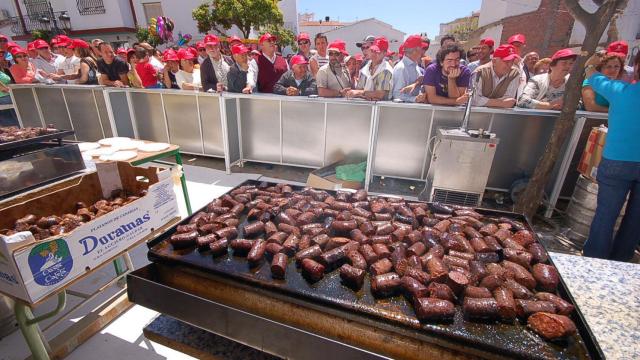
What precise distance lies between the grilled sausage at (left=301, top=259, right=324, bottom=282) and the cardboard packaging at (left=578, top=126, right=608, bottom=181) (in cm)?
397

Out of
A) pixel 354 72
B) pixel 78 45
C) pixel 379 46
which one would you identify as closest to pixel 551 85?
pixel 379 46

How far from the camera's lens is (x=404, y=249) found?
1539 mm

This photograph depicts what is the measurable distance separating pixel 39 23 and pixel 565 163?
40925 millimetres

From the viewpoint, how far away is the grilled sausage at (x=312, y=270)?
133 centimetres

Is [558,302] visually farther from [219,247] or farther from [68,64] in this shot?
[68,64]

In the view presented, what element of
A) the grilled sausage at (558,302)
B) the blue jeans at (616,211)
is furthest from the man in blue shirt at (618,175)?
the grilled sausage at (558,302)

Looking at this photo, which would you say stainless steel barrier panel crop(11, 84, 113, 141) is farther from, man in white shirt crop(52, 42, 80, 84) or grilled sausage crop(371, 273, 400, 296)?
grilled sausage crop(371, 273, 400, 296)

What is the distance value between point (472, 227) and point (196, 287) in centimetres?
164

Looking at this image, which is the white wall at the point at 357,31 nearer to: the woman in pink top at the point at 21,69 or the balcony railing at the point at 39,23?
the balcony railing at the point at 39,23

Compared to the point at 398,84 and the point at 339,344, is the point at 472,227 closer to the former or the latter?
the point at 339,344

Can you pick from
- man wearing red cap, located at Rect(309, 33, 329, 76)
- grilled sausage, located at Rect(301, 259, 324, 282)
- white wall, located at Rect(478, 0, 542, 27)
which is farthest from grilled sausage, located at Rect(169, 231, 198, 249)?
white wall, located at Rect(478, 0, 542, 27)

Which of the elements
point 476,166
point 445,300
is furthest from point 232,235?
point 476,166

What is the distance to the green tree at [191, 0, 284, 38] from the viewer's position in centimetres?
2177

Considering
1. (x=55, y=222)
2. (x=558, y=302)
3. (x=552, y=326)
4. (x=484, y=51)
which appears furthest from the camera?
(x=484, y=51)
